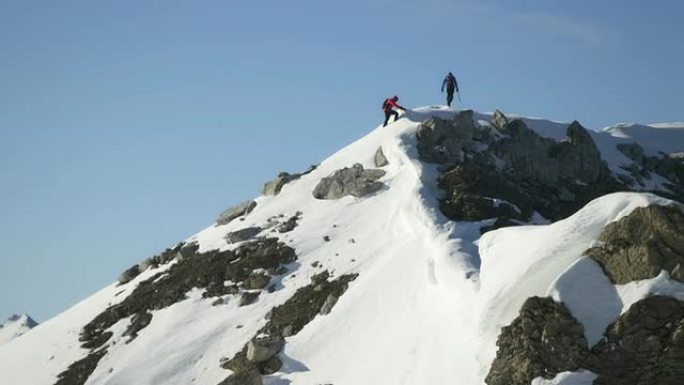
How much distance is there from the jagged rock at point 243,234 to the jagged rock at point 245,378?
13.3 metres

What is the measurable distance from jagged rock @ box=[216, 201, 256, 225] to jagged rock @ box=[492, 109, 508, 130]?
53.7ft

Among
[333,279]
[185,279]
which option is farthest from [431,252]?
[185,279]

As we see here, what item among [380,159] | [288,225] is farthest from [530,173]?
[288,225]

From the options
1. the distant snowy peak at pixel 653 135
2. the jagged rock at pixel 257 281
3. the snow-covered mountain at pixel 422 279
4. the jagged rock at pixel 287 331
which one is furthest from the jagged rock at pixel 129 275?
the distant snowy peak at pixel 653 135

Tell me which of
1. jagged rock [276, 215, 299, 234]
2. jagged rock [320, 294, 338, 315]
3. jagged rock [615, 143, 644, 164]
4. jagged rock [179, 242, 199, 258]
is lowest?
jagged rock [320, 294, 338, 315]

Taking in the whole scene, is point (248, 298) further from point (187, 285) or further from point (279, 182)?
point (279, 182)

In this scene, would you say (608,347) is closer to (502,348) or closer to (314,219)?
(502,348)

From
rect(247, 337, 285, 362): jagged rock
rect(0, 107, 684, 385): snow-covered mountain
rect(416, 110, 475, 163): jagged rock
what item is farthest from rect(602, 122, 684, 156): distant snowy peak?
rect(247, 337, 285, 362): jagged rock

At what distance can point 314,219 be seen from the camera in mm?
42562

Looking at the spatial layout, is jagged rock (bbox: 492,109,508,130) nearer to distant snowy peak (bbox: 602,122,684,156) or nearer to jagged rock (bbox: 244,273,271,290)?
distant snowy peak (bbox: 602,122,684,156)

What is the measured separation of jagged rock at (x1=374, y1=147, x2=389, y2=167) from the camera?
4640 cm

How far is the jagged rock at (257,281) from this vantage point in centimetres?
3747

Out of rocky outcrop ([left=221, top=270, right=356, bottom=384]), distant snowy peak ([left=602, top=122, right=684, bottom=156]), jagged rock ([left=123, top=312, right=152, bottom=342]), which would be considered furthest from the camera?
distant snowy peak ([left=602, top=122, right=684, bottom=156])

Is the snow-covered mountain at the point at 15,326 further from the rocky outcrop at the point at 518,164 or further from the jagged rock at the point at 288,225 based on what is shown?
the rocky outcrop at the point at 518,164
